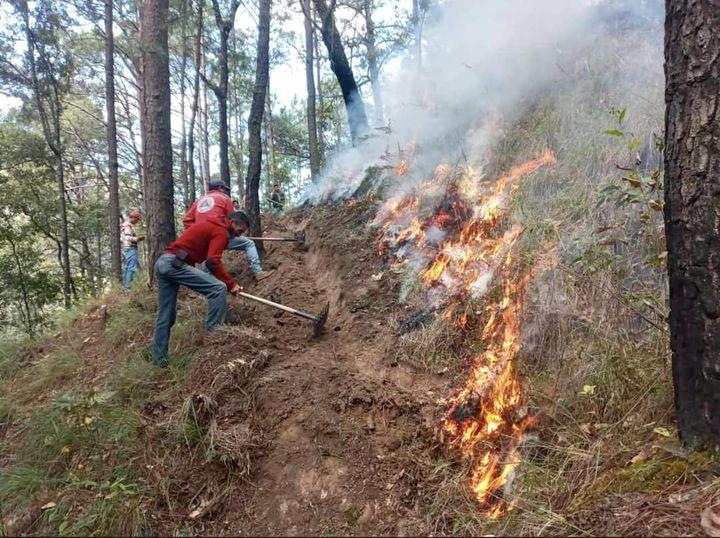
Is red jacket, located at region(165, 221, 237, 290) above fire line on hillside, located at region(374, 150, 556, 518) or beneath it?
above

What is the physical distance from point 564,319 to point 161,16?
7289 mm

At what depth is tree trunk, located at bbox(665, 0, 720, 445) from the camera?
2.17 m

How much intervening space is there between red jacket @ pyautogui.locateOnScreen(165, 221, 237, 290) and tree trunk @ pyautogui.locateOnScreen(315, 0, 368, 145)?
22.6 feet

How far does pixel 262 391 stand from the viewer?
13.0 feet

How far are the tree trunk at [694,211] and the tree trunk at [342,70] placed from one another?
9037 millimetres

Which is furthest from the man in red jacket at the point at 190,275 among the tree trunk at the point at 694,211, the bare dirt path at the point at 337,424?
the tree trunk at the point at 694,211

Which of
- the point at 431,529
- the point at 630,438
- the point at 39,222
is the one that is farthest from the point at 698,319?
the point at 39,222

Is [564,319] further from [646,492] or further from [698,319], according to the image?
[646,492]

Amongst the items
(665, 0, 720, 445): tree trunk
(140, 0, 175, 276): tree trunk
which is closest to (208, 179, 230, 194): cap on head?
(140, 0, 175, 276): tree trunk

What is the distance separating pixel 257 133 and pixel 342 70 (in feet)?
16.0

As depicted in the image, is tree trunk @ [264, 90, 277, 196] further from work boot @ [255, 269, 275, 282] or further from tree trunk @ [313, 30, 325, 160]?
work boot @ [255, 269, 275, 282]

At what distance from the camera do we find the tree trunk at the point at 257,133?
8.42 metres

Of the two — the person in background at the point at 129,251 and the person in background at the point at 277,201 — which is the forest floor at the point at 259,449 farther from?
the person in background at the point at 277,201

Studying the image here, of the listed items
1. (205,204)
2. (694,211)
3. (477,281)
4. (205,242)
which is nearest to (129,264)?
(205,204)
